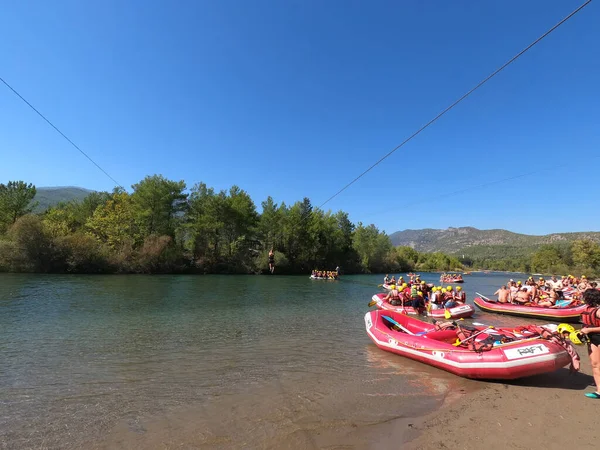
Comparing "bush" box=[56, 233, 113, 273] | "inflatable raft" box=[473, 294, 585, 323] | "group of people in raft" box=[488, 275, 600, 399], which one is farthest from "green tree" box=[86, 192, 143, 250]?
"group of people in raft" box=[488, 275, 600, 399]

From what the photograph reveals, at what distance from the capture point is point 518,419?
19.1 feet

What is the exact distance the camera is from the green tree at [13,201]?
4787 cm

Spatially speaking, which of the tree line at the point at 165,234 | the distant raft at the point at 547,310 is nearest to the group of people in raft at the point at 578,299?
the distant raft at the point at 547,310

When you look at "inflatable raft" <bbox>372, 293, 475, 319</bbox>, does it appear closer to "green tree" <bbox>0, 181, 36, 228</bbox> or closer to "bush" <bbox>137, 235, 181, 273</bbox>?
"bush" <bbox>137, 235, 181, 273</bbox>

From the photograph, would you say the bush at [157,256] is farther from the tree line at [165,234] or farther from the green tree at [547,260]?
the green tree at [547,260]

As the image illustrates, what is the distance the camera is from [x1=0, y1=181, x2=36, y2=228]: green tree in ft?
157

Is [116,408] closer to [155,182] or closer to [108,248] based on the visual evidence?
[108,248]

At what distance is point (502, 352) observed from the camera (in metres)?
7.61

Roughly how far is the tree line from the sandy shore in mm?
48197

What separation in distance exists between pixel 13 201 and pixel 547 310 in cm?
6482

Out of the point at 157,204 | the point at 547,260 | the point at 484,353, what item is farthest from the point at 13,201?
the point at 547,260

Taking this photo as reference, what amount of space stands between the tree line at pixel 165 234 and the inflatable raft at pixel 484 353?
1788 inches

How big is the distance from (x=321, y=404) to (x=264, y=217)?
57.5 m

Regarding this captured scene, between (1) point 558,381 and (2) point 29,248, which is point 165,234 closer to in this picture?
(2) point 29,248
